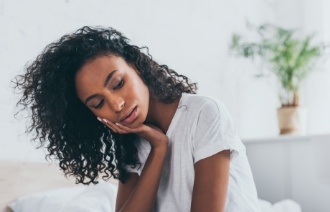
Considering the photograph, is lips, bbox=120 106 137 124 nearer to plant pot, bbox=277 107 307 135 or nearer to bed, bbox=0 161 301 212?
bed, bbox=0 161 301 212

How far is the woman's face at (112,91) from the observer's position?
1.04m

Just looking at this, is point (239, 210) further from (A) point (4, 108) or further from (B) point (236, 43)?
(B) point (236, 43)

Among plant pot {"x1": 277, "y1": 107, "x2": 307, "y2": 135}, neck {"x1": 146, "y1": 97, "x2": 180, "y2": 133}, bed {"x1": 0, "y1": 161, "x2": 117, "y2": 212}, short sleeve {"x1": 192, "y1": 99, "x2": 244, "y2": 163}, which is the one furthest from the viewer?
plant pot {"x1": 277, "y1": 107, "x2": 307, "y2": 135}

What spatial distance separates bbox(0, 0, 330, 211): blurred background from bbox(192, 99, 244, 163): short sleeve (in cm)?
66

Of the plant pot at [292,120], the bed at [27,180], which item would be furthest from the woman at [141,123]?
the plant pot at [292,120]

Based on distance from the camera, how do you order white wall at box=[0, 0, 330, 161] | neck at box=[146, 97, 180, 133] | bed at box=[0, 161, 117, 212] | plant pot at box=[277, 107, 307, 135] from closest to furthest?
neck at box=[146, 97, 180, 133] < bed at box=[0, 161, 117, 212] < white wall at box=[0, 0, 330, 161] < plant pot at box=[277, 107, 307, 135]

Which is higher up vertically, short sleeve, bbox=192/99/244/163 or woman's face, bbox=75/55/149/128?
woman's face, bbox=75/55/149/128

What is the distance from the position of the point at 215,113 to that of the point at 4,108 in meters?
0.70

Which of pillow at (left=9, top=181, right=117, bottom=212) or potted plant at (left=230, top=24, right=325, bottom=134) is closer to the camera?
pillow at (left=9, top=181, right=117, bottom=212)

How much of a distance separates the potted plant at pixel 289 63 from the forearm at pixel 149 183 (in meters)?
1.22

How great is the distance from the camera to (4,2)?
56.1 inches

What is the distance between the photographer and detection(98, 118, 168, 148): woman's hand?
1091mm

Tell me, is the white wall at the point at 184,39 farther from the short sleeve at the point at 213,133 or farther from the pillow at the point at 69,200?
the short sleeve at the point at 213,133

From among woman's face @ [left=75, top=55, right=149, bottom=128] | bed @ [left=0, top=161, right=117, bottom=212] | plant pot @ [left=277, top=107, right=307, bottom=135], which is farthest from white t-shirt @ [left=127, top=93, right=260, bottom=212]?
plant pot @ [left=277, top=107, right=307, bottom=135]
